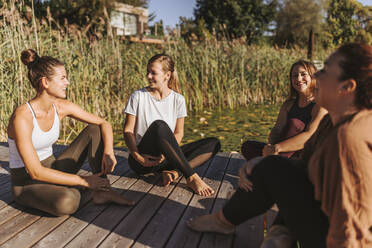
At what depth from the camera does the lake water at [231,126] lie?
4410mm

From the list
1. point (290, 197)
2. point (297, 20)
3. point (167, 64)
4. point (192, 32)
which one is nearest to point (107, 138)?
point (167, 64)

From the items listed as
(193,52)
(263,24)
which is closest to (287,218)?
(193,52)

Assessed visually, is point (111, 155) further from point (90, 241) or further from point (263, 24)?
point (263, 24)

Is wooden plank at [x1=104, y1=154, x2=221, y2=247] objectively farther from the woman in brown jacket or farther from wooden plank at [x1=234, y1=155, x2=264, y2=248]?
the woman in brown jacket

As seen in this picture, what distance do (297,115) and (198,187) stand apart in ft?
3.02

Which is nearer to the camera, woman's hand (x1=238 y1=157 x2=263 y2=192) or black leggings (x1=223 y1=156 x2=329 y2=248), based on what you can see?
black leggings (x1=223 y1=156 x2=329 y2=248)

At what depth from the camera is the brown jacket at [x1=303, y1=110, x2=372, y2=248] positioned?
3.03 ft

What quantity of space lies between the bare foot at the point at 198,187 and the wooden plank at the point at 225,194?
0.08 meters

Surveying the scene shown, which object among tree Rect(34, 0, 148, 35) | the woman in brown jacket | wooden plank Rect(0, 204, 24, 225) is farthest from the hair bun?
tree Rect(34, 0, 148, 35)

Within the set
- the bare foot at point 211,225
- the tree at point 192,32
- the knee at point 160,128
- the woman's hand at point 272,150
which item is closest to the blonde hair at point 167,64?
the knee at point 160,128

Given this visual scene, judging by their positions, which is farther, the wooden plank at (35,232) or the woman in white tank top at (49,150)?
the woman in white tank top at (49,150)

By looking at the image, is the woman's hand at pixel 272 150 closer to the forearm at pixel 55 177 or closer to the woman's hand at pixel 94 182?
the woman's hand at pixel 94 182

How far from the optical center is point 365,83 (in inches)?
38.0

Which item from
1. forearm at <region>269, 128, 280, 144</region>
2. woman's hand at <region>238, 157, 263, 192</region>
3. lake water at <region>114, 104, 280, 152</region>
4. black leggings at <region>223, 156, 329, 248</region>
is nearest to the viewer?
black leggings at <region>223, 156, 329, 248</region>
